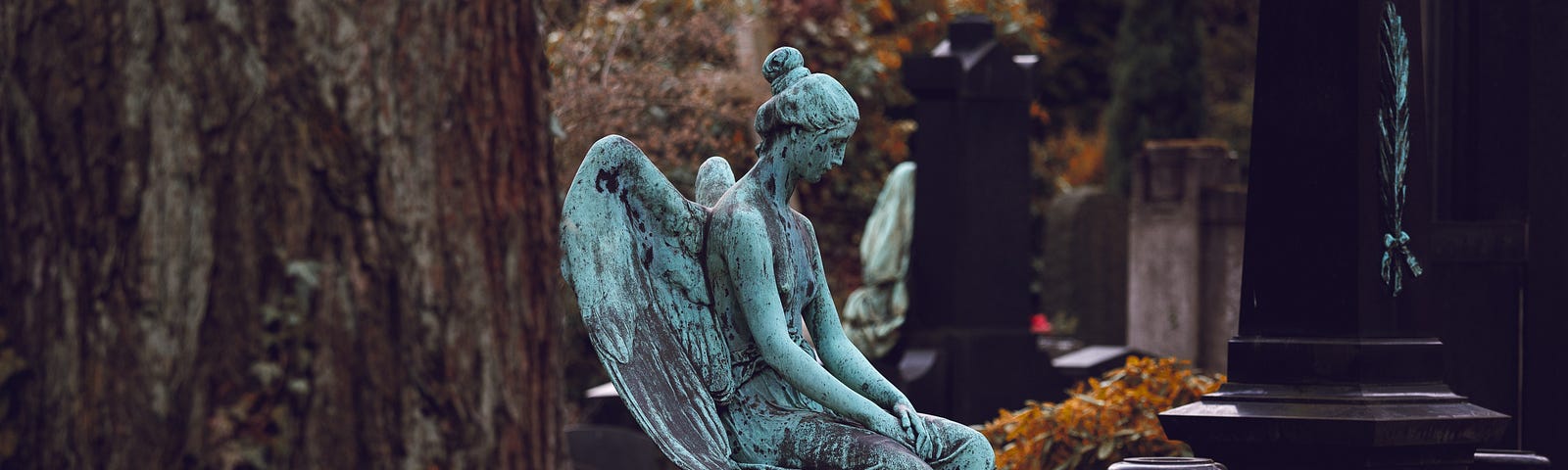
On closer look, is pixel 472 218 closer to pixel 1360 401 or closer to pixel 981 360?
pixel 1360 401

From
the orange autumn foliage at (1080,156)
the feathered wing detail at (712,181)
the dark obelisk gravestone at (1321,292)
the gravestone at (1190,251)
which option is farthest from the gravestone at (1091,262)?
the feathered wing detail at (712,181)

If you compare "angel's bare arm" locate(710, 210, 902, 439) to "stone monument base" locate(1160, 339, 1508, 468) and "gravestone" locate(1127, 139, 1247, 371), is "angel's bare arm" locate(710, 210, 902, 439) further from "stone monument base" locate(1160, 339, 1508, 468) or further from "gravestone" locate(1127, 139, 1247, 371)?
"gravestone" locate(1127, 139, 1247, 371)

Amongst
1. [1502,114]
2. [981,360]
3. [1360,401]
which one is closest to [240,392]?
[1360,401]

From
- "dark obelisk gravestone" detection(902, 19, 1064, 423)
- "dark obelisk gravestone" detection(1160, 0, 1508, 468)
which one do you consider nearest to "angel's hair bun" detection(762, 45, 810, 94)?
"dark obelisk gravestone" detection(1160, 0, 1508, 468)

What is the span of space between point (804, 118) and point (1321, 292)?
2.19 m

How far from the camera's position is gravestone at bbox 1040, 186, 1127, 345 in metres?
15.8

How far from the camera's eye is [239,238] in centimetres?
258

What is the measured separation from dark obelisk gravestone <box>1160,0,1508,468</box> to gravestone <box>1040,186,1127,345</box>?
32.1 ft

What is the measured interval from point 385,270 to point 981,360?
8.56m

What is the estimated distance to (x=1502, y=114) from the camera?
816 centimetres

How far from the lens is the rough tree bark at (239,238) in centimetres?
256

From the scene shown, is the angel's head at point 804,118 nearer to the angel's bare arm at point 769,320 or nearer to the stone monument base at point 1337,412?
the angel's bare arm at point 769,320

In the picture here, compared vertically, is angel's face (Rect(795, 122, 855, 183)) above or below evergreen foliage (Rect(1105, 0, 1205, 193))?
below

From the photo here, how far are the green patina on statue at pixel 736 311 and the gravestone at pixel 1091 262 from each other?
37.6ft
